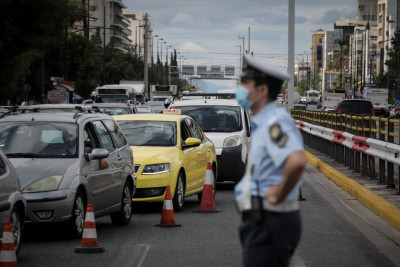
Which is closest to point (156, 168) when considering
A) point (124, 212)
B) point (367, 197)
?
point (124, 212)

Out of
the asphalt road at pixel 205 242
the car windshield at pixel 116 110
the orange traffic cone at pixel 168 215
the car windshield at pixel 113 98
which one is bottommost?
the asphalt road at pixel 205 242

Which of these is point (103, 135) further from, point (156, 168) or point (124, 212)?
point (156, 168)

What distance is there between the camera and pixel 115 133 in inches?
507

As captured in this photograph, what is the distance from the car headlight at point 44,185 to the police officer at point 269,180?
227 inches

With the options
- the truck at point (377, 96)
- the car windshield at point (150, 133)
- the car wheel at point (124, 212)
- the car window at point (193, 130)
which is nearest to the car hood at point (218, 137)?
the car window at point (193, 130)

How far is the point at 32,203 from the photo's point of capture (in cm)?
1038

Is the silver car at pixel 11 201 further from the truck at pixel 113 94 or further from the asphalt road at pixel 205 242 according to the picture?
the truck at pixel 113 94

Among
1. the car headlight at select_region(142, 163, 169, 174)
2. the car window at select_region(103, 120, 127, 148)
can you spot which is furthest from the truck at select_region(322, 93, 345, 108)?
the car window at select_region(103, 120, 127, 148)

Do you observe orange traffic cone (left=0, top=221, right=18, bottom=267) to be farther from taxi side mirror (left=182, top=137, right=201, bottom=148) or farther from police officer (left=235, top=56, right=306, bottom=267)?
taxi side mirror (left=182, top=137, right=201, bottom=148)

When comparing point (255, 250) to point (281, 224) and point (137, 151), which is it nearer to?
point (281, 224)

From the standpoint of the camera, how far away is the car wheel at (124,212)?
40.6ft

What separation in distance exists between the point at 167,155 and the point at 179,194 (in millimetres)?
628

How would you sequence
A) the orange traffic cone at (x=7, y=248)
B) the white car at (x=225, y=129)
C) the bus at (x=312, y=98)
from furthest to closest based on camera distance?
the bus at (x=312, y=98) < the white car at (x=225, y=129) < the orange traffic cone at (x=7, y=248)

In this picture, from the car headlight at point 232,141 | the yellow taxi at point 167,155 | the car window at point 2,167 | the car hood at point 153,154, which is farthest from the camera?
the car headlight at point 232,141
